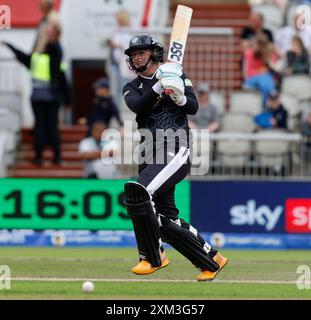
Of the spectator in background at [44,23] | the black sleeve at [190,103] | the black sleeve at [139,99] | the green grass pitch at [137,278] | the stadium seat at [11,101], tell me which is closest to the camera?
the green grass pitch at [137,278]

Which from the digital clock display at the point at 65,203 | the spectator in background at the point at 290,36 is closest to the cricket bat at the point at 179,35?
the digital clock display at the point at 65,203

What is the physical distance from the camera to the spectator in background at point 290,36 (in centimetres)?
2034

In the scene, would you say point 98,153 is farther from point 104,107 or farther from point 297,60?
point 297,60

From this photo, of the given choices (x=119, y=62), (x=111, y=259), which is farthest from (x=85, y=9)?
(x=111, y=259)

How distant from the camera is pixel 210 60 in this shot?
20578mm

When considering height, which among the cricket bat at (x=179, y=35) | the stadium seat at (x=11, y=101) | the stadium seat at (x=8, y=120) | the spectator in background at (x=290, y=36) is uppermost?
the cricket bat at (x=179, y=35)

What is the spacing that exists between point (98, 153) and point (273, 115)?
9.56 ft

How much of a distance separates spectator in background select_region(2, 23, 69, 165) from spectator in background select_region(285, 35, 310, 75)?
385 cm

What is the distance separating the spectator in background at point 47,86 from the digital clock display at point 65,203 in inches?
61.3

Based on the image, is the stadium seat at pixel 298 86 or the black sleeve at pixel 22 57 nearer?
the black sleeve at pixel 22 57

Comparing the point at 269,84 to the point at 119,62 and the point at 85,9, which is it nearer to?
the point at 119,62

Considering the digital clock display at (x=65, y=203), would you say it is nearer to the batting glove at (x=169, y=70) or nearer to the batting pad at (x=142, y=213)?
the batting pad at (x=142, y=213)

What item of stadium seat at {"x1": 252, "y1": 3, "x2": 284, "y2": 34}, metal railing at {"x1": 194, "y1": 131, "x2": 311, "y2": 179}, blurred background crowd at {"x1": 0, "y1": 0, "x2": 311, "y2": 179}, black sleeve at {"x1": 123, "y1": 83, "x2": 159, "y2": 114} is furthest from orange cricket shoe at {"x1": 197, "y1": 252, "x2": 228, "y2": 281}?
stadium seat at {"x1": 252, "y1": 3, "x2": 284, "y2": 34}

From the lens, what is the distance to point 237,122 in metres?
19.6
